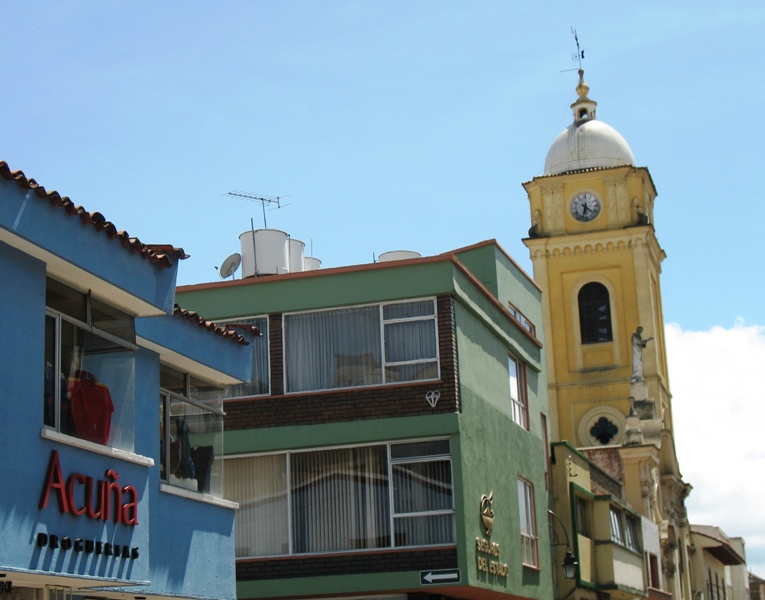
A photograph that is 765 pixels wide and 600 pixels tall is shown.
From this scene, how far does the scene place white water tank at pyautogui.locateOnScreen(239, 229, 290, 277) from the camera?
2848 cm

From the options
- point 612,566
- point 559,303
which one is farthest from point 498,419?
point 559,303

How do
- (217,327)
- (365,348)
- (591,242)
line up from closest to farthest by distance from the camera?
(217,327)
(365,348)
(591,242)

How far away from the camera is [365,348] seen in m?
24.2

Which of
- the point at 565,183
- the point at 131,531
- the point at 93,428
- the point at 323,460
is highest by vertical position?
the point at 565,183

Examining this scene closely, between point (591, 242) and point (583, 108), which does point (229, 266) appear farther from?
point (583, 108)

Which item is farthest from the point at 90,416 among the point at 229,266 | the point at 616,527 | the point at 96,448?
the point at 616,527

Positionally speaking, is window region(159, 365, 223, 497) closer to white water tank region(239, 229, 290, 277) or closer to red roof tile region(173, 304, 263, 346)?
red roof tile region(173, 304, 263, 346)

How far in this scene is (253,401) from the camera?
24281 millimetres

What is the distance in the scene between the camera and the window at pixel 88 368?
42.3 feet

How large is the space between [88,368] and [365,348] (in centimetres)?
1096

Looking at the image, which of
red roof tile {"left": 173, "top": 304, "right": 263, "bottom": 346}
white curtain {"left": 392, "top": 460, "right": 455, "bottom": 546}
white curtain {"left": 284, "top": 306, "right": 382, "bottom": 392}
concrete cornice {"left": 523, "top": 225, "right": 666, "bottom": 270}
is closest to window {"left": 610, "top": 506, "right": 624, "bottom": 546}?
white curtain {"left": 392, "top": 460, "right": 455, "bottom": 546}

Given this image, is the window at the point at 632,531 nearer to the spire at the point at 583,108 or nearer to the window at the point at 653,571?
the window at the point at 653,571

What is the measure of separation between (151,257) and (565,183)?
58.8 metres

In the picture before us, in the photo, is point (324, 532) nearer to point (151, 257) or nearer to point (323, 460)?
point (323, 460)
